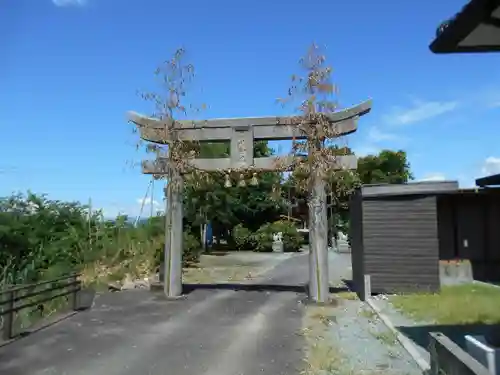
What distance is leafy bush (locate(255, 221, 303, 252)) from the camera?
3897 cm

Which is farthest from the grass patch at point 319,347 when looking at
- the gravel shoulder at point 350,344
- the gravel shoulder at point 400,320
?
the gravel shoulder at point 400,320

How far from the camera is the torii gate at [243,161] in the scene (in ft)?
42.6

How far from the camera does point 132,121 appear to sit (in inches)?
570

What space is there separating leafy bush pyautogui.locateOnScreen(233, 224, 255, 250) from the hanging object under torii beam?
117ft

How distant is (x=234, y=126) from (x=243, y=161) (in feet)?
3.40

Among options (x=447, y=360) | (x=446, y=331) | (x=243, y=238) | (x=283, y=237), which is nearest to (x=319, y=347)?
(x=446, y=331)

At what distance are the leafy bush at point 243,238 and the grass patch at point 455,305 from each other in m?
26.1

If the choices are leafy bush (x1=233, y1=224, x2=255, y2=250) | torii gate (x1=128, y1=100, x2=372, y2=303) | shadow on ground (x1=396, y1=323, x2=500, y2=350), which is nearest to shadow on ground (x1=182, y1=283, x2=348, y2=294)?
torii gate (x1=128, y1=100, x2=372, y2=303)

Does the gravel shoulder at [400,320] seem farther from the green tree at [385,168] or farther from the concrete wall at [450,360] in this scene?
the green tree at [385,168]

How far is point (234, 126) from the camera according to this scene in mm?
13898

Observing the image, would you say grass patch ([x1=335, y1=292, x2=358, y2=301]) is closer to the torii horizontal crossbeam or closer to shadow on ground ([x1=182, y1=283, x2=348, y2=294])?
shadow on ground ([x1=182, y1=283, x2=348, y2=294])

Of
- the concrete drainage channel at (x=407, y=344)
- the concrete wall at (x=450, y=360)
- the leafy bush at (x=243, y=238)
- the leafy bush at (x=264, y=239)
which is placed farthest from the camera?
the leafy bush at (x=243, y=238)

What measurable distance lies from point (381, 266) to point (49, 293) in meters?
8.88

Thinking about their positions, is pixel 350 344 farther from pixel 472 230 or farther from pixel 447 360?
pixel 472 230
